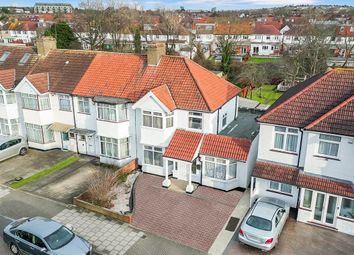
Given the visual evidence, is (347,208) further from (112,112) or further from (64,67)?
(64,67)

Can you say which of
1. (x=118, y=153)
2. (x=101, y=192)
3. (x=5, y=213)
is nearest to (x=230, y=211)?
(x=101, y=192)

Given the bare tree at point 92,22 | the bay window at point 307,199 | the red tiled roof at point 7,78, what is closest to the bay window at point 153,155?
the bay window at point 307,199

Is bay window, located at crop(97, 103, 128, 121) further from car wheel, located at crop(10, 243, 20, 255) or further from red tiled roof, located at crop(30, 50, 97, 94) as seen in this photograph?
car wheel, located at crop(10, 243, 20, 255)

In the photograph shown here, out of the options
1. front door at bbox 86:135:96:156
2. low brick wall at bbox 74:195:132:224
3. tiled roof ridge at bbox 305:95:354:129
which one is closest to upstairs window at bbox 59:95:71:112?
front door at bbox 86:135:96:156

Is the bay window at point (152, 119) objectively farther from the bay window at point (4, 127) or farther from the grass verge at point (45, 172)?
the bay window at point (4, 127)

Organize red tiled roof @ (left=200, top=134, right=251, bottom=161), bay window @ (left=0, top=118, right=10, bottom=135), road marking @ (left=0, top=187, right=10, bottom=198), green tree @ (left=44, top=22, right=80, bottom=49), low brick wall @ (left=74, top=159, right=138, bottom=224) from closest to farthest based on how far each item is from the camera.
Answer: low brick wall @ (left=74, top=159, right=138, bottom=224)
red tiled roof @ (left=200, top=134, right=251, bottom=161)
road marking @ (left=0, top=187, right=10, bottom=198)
bay window @ (left=0, top=118, right=10, bottom=135)
green tree @ (left=44, top=22, right=80, bottom=49)

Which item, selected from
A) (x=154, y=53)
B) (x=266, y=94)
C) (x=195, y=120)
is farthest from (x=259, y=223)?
(x=266, y=94)
